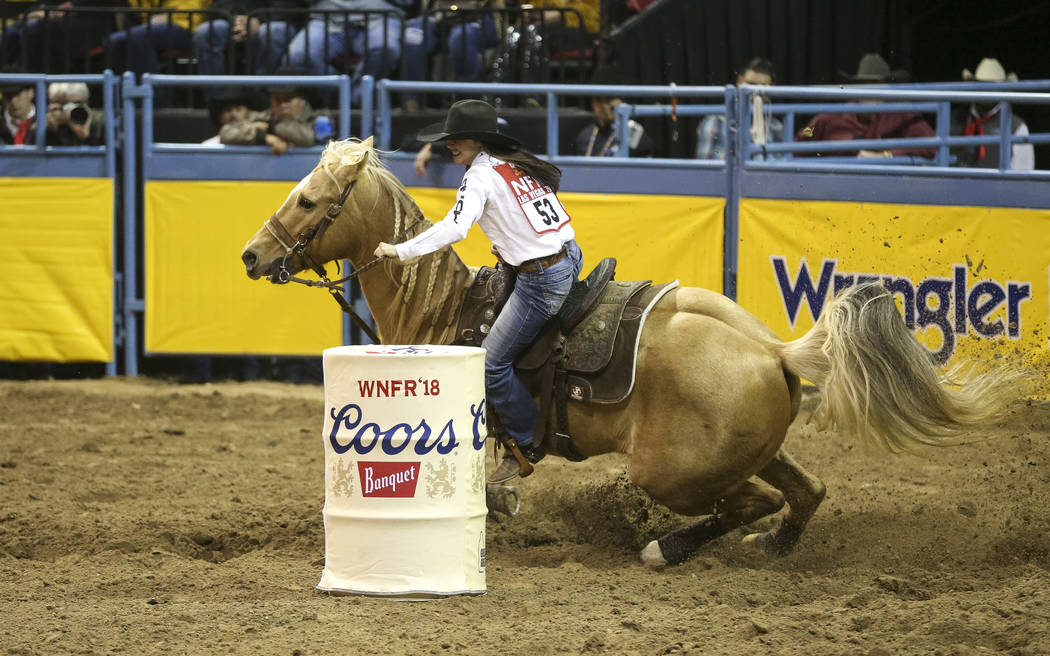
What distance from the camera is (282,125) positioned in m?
9.80

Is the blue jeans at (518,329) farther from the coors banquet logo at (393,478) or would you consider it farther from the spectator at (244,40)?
the spectator at (244,40)

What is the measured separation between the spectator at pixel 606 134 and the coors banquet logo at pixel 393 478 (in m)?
5.85

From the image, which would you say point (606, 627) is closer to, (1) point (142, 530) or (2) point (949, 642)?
(2) point (949, 642)

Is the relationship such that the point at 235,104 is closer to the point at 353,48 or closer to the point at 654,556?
the point at 353,48

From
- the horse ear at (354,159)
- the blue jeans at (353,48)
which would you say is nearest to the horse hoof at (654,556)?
the horse ear at (354,159)

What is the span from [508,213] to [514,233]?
0.09 meters

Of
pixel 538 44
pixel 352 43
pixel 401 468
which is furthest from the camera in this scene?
pixel 352 43

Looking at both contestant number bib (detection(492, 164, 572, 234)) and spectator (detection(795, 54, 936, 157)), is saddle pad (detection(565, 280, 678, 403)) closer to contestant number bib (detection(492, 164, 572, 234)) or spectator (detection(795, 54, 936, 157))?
contestant number bib (detection(492, 164, 572, 234))

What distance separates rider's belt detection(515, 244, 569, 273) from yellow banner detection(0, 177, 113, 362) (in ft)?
18.7

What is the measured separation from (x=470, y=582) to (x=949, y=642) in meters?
1.73

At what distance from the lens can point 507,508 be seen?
5633mm

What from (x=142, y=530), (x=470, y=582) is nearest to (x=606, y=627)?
(x=470, y=582)

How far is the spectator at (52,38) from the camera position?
11758 mm

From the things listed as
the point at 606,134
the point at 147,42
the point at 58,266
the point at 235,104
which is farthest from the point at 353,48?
the point at 58,266
